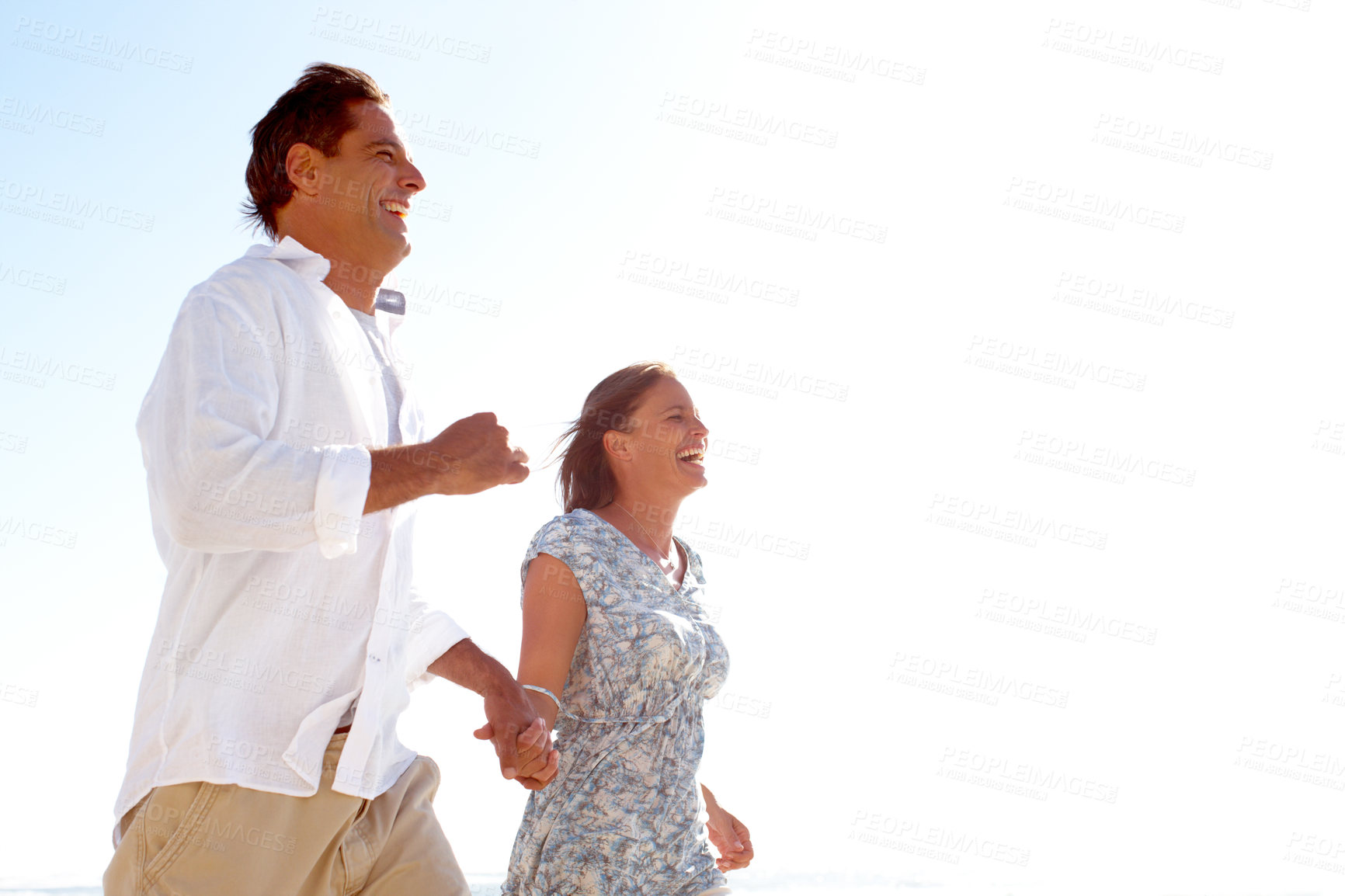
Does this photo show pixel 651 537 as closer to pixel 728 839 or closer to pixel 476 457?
pixel 728 839

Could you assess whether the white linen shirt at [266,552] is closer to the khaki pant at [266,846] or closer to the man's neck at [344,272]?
the khaki pant at [266,846]

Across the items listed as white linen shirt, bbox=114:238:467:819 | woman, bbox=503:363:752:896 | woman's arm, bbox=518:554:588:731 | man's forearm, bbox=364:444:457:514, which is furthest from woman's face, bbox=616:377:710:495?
man's forearm, bbox=364:444:457:514

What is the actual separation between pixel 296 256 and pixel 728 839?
7.43 feet

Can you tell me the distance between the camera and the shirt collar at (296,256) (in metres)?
2.15

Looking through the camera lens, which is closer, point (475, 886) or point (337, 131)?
point (337, 131)

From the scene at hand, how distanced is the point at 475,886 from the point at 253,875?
9046 millimetres

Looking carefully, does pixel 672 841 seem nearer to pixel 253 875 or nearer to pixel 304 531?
pixel 253 875

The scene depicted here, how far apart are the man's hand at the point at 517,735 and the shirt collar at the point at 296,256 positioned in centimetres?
92

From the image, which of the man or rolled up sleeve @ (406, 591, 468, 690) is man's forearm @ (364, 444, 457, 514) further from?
rolled up sleeve @ (406, 591, 468, 690)

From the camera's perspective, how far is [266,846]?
1.85 m

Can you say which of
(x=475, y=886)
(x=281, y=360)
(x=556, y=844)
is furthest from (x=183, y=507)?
(x=475, y=886)

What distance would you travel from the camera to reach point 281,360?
1.95m

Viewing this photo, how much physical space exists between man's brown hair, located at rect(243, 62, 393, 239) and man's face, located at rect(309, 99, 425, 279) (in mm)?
26

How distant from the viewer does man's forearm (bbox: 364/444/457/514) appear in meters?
1.78
